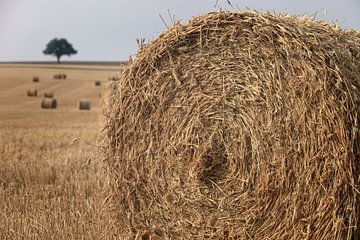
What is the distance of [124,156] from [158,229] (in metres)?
0.65

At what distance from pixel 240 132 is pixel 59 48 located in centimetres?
5567

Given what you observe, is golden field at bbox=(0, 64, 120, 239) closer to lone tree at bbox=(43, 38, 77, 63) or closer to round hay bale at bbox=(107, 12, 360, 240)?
round hay bale at bbox=(107, 12, 360, 240)

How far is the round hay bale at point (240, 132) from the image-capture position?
139 inches

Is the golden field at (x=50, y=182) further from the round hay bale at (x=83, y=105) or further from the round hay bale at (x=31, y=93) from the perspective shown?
the round hay bale at (x=31, y=93)

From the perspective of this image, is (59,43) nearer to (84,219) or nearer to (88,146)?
(88,146)

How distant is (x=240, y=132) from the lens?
388 cm

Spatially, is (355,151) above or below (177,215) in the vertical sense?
above

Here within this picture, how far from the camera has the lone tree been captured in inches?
2238

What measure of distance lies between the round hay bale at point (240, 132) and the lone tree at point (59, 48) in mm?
54497

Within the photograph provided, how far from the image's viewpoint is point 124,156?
430 centimetres

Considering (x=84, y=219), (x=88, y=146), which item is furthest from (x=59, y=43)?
(x=84, y=219)

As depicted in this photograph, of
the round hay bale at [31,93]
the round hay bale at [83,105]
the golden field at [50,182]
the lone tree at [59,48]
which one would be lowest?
the golden field at [50,182]

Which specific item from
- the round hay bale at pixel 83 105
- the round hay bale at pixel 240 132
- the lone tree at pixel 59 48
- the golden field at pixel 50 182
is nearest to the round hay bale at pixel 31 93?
the round hay bale at pixel 83 105

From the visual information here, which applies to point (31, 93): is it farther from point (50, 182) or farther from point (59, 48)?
point (59, 48)
